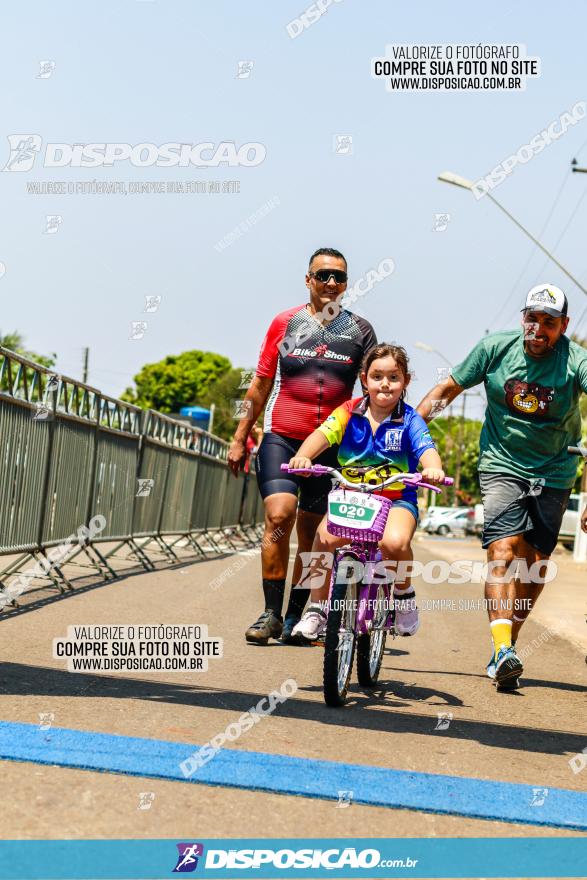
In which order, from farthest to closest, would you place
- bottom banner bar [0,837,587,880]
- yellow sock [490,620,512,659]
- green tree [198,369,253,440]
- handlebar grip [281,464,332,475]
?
green tree [198,369,253,440], yellow sock [490,620,512,659], handlebar grip [281,464,332,475], bottom banner bar [0,837,587,880]


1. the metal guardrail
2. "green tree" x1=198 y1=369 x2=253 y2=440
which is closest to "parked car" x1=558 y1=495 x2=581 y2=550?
the metal guardrail

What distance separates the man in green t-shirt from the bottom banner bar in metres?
3.41

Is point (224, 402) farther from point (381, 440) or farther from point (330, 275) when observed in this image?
point (381, 440)

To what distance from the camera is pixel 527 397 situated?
22.5ft

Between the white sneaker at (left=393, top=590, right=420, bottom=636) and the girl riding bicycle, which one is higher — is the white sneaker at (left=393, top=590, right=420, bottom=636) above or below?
below

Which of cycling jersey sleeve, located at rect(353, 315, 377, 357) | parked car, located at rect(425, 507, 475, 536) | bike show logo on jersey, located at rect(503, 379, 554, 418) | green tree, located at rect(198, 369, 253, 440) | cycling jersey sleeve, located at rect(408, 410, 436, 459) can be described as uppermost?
green tree, located at rect(198, 369, 253, 440)

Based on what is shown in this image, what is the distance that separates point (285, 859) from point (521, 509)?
408cm

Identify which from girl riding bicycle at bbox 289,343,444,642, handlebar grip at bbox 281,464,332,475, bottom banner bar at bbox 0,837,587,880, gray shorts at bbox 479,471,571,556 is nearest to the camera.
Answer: bottom banner bar at bbox 0,837,587,880

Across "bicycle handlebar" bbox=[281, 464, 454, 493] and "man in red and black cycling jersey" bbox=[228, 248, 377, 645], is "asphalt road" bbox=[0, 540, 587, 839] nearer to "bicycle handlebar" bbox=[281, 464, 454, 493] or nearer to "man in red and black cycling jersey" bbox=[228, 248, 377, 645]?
"man in red and black cycling jersey" bbox=[228, 248, 377, 645]

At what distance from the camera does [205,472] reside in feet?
64.0

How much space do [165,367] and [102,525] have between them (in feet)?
327

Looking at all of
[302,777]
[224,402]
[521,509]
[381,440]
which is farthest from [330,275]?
[224,402]

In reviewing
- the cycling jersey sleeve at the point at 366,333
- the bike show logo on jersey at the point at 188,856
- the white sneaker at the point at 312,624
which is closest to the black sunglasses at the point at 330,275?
the cycling jersey sleeve at the point at 366,333

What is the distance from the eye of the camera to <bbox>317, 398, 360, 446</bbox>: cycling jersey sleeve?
625 cm
